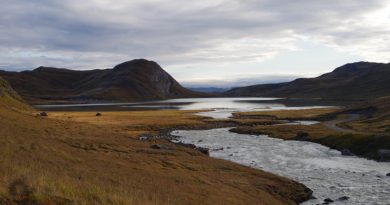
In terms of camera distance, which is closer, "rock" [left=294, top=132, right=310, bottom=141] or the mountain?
"rock" [left=294, top=132, right=310, bottom=141]

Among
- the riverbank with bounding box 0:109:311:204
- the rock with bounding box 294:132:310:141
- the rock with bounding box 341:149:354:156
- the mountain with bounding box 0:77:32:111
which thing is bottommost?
the rock with bounding box 341:149:354:156

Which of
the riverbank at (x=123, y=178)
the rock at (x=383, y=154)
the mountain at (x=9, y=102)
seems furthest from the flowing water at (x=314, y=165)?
the mountain at (x=9, y=102)

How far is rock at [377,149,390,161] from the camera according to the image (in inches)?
2222

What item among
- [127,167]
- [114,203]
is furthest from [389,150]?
[114,203]

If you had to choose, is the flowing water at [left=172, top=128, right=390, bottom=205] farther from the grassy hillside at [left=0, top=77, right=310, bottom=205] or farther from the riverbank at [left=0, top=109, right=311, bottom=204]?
the grassy hillside at [left=0, top=77, right=310, bottom=205]

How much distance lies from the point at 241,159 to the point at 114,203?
4124 cm

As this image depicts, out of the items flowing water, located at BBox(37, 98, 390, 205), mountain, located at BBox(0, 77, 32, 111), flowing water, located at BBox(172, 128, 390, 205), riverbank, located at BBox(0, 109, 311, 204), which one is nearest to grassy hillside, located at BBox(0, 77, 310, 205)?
riverbank, located at BBox(0, 109, 311, 204)

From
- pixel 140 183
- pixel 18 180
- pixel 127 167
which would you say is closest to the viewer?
pixel 18 180

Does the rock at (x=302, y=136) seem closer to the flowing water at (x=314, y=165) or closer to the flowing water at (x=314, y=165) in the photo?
the flowing water at (x=314, y=165)

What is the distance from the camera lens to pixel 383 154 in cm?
5738

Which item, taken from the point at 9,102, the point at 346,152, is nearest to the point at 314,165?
the point at 346,152

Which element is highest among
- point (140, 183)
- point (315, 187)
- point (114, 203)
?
point (114, 203)

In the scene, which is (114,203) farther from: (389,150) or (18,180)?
(389,150)

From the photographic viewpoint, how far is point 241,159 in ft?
188
